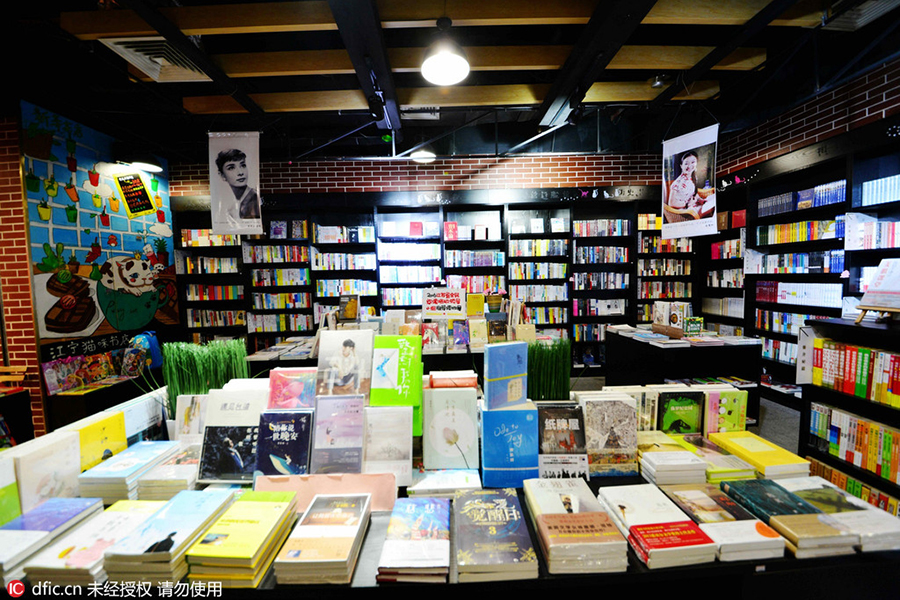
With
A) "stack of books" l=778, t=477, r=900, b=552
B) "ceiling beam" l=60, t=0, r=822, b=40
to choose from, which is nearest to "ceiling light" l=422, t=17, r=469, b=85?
"ceiling beam" l=60, t=0, r=822, b=40

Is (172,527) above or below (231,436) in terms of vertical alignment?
below

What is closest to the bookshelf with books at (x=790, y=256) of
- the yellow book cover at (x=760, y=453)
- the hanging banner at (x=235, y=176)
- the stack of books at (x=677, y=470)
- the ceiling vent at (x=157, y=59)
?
the yellow book cover at (x=760, y=453)

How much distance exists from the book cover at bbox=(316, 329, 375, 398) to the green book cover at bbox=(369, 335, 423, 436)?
6 centimetres

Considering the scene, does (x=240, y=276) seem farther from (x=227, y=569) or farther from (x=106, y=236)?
(x=227, y=569)

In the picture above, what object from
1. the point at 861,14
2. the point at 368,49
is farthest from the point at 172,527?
the point at 861,14

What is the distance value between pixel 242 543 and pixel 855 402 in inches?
130

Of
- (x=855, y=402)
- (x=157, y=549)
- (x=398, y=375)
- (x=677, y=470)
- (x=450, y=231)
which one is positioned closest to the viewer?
(x=157, y=549)

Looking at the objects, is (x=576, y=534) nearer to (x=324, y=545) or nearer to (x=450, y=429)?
(x=450, y=429)

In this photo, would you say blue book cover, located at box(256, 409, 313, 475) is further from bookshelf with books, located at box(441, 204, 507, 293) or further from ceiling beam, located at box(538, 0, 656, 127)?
bookshelf with books, located at box(441, 204, 507, 293)

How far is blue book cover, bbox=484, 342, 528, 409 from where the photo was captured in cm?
157

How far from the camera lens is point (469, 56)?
2930mm

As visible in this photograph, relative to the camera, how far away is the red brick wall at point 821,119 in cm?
314

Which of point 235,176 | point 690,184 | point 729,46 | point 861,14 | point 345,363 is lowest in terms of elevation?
point 345,363

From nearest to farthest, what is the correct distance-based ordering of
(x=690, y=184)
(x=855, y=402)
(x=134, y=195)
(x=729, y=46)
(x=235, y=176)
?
(x=855, y=402) < (x=729, y=46) < (x=690, y=184) < (x=235, y=176) < (x=134, y=195)
